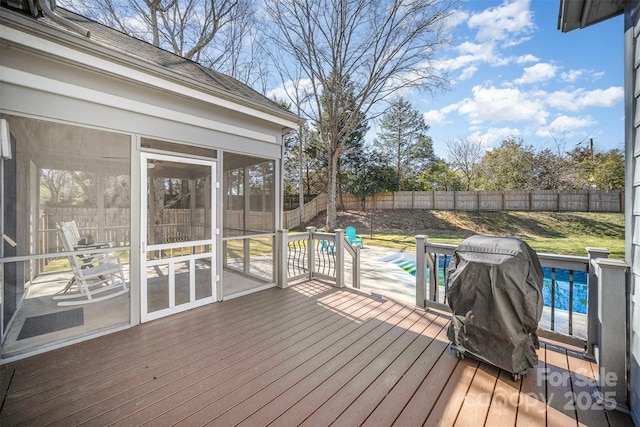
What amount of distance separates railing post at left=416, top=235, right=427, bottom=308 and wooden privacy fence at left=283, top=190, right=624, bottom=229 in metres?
12.6

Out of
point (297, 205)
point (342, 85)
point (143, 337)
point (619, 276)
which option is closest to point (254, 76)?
point (342, 85)

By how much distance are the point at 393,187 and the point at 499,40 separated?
9.19 m

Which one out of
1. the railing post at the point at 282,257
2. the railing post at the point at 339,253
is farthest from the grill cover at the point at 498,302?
the railing post at the point at 282,257

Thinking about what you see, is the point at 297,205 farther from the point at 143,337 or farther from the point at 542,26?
the point at 143,337

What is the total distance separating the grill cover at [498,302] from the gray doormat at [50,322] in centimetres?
411

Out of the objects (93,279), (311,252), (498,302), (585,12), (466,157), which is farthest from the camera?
(466,157)

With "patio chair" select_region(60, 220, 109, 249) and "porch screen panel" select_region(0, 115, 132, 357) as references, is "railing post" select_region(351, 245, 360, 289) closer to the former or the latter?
"porch screen panel" select_region(0, 115, 132, 357)

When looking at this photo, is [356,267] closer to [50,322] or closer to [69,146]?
[50,322]

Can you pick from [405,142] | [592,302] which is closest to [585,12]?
[592,302]

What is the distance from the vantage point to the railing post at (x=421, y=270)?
3428mm

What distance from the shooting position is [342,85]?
1355 cm

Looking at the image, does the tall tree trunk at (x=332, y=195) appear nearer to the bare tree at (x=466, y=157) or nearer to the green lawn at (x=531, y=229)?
the green lawn at (x=531, y=229)

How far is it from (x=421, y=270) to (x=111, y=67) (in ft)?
13.9

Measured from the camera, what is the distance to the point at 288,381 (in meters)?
2.12
